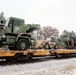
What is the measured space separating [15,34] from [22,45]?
1.00m

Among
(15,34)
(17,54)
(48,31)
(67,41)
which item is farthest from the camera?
(48,31)

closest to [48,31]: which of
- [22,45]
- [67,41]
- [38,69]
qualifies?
[67,41]

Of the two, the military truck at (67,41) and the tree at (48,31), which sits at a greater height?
the tree at (48,31)

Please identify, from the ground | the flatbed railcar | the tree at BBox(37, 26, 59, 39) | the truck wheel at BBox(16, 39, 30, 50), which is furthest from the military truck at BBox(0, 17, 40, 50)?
the tree at BBox(37, 26, 59, 39)

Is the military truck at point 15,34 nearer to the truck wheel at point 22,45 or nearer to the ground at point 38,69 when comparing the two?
the truck wheel at point 22,45

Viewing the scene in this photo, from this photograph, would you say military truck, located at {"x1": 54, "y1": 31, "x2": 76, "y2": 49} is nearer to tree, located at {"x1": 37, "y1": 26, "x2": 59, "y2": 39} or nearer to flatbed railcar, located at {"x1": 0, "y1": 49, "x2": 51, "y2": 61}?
flatbed railcar, located at {"x1": 0, "y1": 49, "x2": 51, "y2": 61}

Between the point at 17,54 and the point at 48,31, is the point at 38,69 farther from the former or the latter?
the point at 48,31

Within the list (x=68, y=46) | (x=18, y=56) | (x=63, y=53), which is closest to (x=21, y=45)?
(x=18, y=56)

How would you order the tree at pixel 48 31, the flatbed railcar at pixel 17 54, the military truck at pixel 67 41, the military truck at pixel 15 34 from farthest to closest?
the tree at pixel 48 31 < the military truck at pixel 67 41 < the military truck at pixel 15 34 < the flatbed railcar at pixel 17 54

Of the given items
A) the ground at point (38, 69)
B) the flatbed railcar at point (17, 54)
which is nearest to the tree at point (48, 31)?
the flatbed railcar at point (17, 54)

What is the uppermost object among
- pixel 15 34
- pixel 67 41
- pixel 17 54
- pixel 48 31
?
pixel 48 31

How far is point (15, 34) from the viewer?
556 inches

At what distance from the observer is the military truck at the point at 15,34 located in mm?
13647

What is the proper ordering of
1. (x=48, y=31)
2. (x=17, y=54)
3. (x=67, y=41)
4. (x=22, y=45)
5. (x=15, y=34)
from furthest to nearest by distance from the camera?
(x=48, y=31) → (x=67, y=41) → (x=22, y=45) → (x=15, y=34) → (x=17, y=54)
